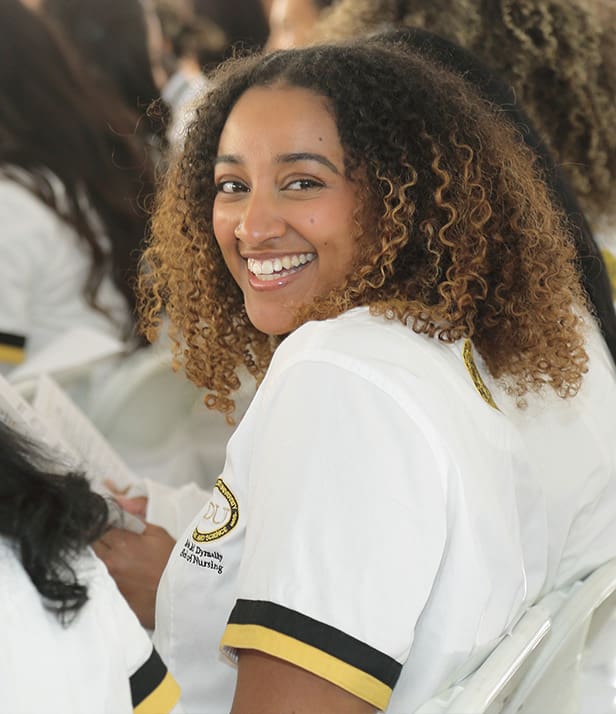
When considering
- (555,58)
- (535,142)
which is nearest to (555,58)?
(555,58)

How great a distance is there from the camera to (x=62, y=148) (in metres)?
2.80

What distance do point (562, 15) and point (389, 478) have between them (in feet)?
4.35

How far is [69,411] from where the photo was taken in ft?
6.06

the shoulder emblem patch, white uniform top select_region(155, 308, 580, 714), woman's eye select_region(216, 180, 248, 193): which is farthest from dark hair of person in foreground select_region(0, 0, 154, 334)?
white uniform top select_region(155, 308, 580, 714)

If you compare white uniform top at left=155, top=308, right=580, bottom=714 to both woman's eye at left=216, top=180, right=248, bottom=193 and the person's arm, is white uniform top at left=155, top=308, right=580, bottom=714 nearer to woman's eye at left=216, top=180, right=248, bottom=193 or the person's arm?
the person's arm

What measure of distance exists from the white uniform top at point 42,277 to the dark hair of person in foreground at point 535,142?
1240 mm

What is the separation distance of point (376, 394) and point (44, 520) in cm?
36

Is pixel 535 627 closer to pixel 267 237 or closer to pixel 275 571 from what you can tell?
pixel 275 571

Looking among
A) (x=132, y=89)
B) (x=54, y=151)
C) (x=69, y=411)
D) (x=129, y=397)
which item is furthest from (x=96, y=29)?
(x=69, y=411)

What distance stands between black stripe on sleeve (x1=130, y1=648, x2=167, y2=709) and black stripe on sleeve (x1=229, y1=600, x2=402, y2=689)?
0.11 metres

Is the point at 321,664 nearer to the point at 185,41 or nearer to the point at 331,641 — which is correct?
the point at 331,641

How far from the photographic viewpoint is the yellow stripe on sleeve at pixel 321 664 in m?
1.09

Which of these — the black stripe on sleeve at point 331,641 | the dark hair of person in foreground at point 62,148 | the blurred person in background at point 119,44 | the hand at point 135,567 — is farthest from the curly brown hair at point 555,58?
the blurred person in background at point 119,44

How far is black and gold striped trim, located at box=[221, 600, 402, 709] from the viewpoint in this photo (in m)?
1.09
